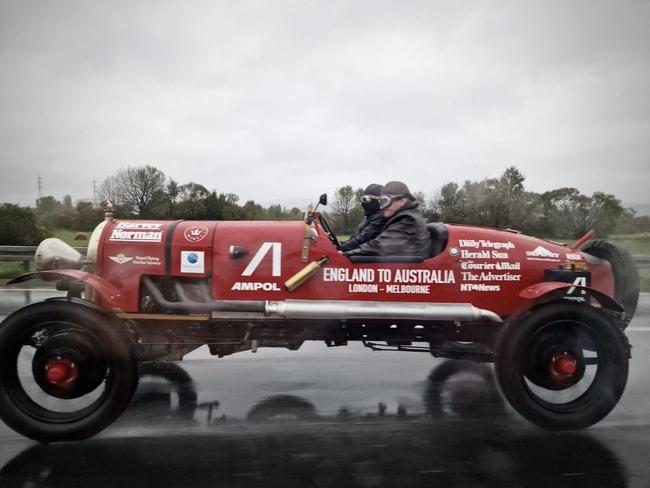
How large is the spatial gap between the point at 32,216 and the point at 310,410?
7.13 m

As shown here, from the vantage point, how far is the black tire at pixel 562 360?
3209 millimetres

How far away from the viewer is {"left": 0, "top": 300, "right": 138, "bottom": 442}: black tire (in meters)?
2.99

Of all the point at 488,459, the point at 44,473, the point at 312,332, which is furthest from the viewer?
the point at 312,332

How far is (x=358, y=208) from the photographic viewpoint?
536 cm

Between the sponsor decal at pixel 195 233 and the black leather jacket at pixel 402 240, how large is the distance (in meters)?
1.03

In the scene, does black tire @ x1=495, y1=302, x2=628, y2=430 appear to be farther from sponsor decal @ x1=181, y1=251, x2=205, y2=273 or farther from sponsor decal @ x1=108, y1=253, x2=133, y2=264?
sponsor decal @ x1=108, y1=253, x2=133, y2=264

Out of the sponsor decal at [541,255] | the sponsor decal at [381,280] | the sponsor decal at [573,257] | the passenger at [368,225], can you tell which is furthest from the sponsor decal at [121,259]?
the sponsor decal at [573,257]

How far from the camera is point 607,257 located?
3.95m

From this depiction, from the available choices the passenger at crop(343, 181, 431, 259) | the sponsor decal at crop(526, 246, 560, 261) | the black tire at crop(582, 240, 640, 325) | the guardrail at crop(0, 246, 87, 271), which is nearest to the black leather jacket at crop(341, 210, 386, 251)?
the passenger at crop(343, 181, 431, 259)

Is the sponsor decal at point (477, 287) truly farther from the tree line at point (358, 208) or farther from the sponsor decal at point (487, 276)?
the tree line at point (358, 208)

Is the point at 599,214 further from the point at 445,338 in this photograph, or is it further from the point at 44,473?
the point at 44,473

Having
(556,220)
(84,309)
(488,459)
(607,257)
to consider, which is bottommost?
(488,459)

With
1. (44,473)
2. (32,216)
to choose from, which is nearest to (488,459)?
(44,473)

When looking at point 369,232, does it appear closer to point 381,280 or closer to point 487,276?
point 381,280
